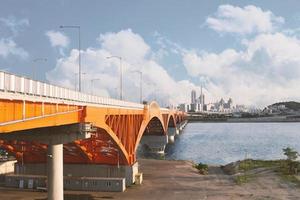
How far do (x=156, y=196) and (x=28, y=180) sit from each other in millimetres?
18418

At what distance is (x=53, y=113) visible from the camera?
32062mm

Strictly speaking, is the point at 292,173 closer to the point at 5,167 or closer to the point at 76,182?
the point at 76,182

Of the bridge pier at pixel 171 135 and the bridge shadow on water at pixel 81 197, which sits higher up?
the bridge pier at pixel 171 135

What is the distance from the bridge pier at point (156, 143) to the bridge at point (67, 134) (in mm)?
47580

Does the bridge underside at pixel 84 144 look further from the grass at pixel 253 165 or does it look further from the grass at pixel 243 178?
the grass at pixel 253 165

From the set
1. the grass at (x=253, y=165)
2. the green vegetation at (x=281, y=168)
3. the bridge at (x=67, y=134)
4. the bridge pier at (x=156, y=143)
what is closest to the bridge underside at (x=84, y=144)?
the bridge at (x=67, y=134)

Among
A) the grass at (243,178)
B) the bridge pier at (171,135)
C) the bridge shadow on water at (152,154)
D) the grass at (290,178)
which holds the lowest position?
the bridge shadow on water at (152,154)

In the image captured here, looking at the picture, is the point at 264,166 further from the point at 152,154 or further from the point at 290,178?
the point at 152,154

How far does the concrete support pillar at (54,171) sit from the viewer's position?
41.3 metres

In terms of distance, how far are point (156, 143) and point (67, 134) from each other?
96577 mm

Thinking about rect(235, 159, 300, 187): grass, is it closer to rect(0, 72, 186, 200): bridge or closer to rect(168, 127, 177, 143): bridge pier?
rect(0, 72, 186, 200): bridge

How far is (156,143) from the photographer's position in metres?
138

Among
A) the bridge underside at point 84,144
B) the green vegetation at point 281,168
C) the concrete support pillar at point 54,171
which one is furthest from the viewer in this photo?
the green vegetation at point 281,168

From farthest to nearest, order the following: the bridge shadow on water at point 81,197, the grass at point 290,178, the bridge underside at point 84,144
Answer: the grass at point 290,178 → the bridge shadow on water at point 81,197 → the bridge underside at point 84,144
